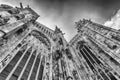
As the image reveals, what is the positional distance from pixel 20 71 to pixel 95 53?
24.9ft

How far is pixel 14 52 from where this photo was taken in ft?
24.6

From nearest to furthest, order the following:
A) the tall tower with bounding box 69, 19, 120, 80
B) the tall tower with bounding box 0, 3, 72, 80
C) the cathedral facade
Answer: the tall tower with bounding box 0, 3, 72, 80
the cathedral facade
the tall tower with bounding box 69, 19, 120, 80

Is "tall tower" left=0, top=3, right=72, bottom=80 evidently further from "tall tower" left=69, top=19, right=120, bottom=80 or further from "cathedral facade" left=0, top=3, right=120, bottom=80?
"tall tower" left=69, top=19, right=120, bottom=80

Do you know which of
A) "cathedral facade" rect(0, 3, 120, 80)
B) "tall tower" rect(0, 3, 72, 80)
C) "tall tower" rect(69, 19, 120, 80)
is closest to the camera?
"tall tower" rect(0, 3, 72, 80)

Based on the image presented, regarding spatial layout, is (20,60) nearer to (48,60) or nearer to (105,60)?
(48,60)

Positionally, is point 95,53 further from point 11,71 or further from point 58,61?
point 11,71

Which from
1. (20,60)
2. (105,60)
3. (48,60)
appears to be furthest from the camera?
(48,60)

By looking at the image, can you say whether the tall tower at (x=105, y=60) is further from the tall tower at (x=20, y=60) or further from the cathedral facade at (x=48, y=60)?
the tall tower at (x=20, y=60)

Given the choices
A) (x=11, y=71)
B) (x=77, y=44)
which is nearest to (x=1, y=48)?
(x=11, y=71)

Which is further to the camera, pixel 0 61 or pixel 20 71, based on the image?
pixel 20 71

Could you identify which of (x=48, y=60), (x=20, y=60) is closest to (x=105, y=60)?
(x=48, y=60)

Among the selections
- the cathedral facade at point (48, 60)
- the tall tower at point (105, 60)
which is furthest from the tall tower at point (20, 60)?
the tall tower at point (105, 60)

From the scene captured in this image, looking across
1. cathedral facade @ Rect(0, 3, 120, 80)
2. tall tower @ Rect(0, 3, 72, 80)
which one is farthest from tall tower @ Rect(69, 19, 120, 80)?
tall tower @ Rect(0, 3, 72, 80)

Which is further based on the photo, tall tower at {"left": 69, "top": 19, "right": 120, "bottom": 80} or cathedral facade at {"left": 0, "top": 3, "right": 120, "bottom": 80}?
tall tower at {"left": 69, "top": 19, "right": 120, "bottom": 80}
